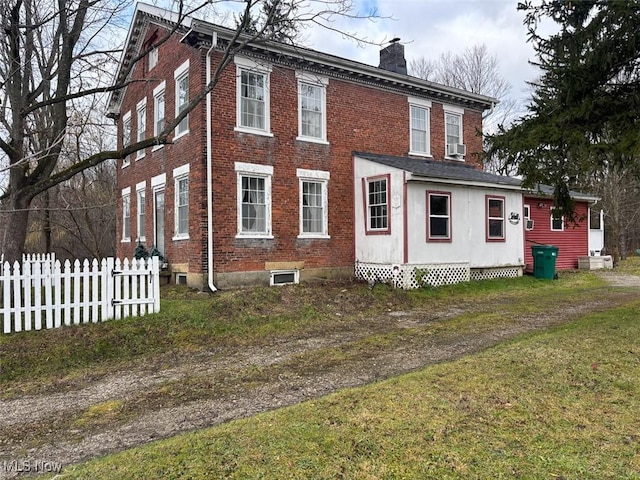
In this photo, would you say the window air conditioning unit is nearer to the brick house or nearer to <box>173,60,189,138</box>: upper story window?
the brick house

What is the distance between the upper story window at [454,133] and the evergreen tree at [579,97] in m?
8.70

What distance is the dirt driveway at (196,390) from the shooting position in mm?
3953

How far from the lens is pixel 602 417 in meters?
3.93

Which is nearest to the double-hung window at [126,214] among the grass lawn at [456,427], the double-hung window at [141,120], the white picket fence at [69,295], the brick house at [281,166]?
the brick house at [281,166]

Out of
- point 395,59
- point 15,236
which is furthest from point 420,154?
point 15,236

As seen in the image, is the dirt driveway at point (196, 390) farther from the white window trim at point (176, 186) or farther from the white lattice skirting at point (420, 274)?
the white window trim at point (176, 186)

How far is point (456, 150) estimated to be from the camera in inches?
667

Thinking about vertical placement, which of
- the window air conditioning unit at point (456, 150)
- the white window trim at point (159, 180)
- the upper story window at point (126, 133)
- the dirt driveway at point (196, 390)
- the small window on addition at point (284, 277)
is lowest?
the dirt driveway at point (196, 390)

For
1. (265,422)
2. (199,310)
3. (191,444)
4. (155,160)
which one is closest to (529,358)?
(265,422)

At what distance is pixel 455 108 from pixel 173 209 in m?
10.9

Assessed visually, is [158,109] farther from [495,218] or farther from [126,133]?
[495,218]

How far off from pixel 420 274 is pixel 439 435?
9478 mm

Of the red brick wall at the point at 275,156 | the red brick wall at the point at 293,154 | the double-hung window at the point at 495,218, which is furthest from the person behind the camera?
the double-hung window at the point at 495,218

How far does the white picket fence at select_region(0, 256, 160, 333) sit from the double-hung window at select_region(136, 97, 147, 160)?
320 inches
